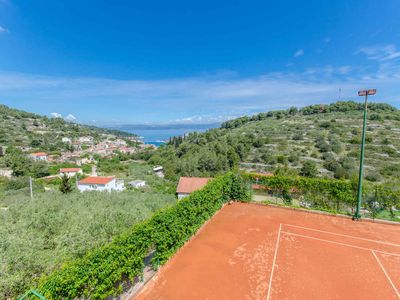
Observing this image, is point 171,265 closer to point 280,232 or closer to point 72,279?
point 72,279

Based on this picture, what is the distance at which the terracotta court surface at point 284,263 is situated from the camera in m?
4.77

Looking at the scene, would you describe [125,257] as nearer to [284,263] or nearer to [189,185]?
[284,263]

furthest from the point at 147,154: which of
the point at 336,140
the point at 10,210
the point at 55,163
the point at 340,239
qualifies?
the point at 340,239

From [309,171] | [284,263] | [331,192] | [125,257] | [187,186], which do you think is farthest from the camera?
[187,186]

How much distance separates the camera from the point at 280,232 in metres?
7.73

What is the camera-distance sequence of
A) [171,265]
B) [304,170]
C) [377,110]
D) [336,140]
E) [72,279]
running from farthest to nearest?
[377,110] → [336,140] → [304,170] → [171,265] → [72,279]

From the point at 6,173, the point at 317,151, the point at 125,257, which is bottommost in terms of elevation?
the point at 6,173

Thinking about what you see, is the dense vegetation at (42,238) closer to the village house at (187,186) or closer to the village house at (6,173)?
the village house at (187,186)

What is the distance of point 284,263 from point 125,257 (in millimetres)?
4552

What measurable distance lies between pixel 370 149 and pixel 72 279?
32.4 meters

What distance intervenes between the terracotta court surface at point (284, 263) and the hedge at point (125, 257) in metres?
0.56

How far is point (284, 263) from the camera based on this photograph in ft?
18.9

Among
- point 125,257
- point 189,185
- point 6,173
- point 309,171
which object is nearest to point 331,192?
point 125,257

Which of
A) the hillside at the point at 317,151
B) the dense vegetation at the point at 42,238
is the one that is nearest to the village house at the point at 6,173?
the hillside at the point at 317,151
